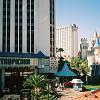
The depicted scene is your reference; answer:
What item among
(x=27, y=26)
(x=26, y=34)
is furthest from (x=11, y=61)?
(x=27, y=26)

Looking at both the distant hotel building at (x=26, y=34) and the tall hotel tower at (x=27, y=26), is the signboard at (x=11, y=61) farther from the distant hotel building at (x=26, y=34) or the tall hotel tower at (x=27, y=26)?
the tall hotel tower at (x=27, y=26)

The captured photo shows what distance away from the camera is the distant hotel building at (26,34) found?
283ft

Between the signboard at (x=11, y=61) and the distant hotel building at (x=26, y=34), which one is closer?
the signboard at (x=11, y=61)

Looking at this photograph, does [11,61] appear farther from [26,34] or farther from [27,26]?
[27,26]

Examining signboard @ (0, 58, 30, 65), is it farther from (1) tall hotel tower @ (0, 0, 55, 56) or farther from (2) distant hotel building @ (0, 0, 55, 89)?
(1) tall hotel tower @ (0, 0, 55, 56)

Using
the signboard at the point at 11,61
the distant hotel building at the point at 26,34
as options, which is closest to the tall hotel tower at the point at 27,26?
the distant hotel building at the point at 26,34

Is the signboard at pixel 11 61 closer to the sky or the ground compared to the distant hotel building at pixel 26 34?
closer to the ground

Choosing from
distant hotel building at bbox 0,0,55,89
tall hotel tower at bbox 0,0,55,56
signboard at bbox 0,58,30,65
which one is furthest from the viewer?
tall hotel tower at bbox 0,0,55,56

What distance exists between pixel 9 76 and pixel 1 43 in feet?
29.2

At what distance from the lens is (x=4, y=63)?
267 feet

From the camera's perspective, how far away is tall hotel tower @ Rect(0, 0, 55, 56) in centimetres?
8944

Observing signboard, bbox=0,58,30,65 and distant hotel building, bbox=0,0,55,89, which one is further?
distant hotel building, bbox=0,0,55,89

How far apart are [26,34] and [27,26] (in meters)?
2.19

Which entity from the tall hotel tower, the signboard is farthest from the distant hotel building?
the signboard
